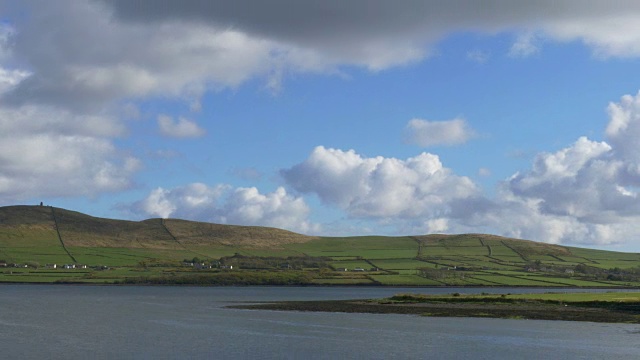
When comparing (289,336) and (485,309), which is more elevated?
(485,309)

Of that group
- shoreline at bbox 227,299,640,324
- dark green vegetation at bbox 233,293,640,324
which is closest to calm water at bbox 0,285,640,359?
shoreline at bbox 227,299,640,324

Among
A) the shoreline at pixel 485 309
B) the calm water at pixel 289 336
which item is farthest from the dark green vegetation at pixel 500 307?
the calm water at pixel 289 336

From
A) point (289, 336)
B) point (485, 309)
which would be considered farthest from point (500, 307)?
point (289, 336)

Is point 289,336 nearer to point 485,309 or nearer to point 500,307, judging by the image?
point 485,309

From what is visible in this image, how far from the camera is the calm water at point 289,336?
6172 centimetres

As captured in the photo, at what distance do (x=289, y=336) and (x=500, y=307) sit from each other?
3986 cm

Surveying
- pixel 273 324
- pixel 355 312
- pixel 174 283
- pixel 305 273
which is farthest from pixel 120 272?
pixel 273 324

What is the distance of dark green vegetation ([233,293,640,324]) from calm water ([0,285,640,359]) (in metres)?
5.64

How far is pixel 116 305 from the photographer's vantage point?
119 meters

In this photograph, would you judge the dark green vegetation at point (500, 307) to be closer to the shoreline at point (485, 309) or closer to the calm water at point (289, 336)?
the shoreline at point (485, 309)

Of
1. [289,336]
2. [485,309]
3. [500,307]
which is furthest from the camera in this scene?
[500,307]

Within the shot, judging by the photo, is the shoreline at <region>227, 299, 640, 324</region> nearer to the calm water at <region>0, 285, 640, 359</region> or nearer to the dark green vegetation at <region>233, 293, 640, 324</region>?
the dark green vegetation at <region>233, 293, 640, 324</region>

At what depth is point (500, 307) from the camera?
341ft

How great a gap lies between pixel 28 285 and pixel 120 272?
21.7 meters
